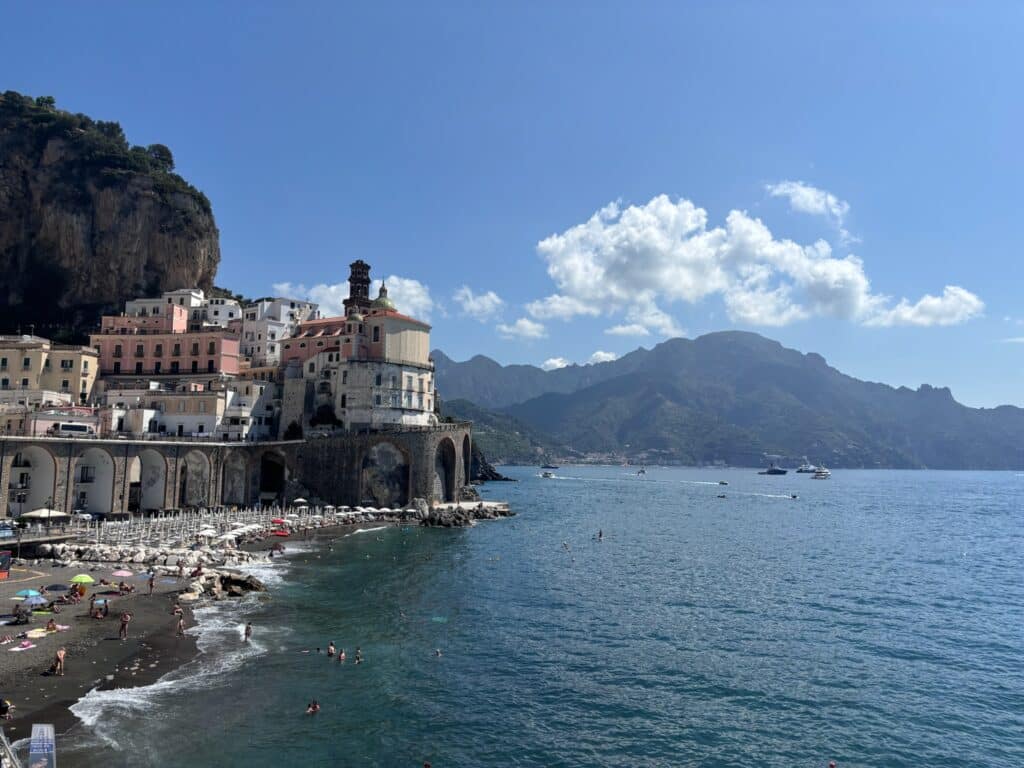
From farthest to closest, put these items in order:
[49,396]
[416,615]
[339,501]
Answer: [339,501] → [49,396] → [416,615]

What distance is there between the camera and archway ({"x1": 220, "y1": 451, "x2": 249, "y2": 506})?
80.5 meters

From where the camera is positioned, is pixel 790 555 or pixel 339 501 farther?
pixel 339 501

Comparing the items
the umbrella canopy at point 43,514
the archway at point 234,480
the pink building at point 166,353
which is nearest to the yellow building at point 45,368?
the pink building at point 166,353

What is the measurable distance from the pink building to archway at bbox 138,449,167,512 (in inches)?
A: 1030

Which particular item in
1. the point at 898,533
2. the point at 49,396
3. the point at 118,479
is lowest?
the point at 898,533

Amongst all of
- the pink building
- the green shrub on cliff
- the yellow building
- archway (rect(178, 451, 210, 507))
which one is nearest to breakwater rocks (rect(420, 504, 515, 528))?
archway (rect(178, 451, 210, 507))

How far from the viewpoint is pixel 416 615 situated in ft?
135

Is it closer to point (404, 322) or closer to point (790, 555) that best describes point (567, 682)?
point (790, 555)

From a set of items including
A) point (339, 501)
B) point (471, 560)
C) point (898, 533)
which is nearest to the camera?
point (471, 560)

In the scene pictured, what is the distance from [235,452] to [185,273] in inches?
2012

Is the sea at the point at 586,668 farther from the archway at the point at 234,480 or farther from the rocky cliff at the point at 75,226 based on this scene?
the rocky cliff at the point at 75,226

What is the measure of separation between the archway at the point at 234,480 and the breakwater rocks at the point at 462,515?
21.3m

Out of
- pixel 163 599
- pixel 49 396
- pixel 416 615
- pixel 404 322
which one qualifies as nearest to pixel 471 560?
pixel 416 615

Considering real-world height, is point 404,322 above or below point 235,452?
above
